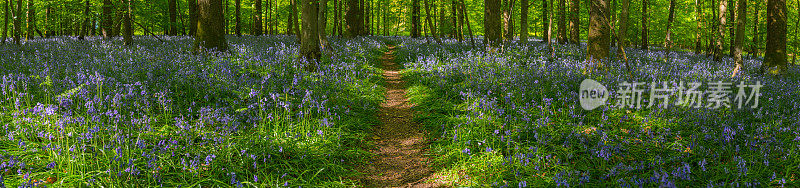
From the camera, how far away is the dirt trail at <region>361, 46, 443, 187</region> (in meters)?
3.93

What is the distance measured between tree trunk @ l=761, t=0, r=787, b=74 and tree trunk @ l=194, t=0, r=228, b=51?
45.8 feet

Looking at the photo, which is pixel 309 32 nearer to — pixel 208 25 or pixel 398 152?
pixel 208 25

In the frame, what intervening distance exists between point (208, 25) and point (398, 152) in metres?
7.85

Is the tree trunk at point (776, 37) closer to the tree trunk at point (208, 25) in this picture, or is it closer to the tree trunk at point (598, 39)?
the tree trunk at point (598, 39)

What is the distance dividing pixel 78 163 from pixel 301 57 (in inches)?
257

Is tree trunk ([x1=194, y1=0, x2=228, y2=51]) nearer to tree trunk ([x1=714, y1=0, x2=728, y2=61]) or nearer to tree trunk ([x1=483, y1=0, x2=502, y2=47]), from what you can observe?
tree trunk ([x1=483, y1=0, x2=502, y2=47])

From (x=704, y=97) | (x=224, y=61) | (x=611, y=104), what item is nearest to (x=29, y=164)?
(x=224, y=61)

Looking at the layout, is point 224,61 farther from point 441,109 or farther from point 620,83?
point 620,83

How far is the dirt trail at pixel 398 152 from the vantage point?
3.93m

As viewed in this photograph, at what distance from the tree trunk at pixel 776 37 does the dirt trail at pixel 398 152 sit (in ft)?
32.1

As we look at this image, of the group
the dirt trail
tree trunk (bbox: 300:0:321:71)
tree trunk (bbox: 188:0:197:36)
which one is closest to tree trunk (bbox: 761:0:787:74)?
the dirt trail

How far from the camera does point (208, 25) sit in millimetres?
10352

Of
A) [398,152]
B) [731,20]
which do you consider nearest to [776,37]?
[731,20]

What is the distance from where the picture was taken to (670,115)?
17.3 feet
